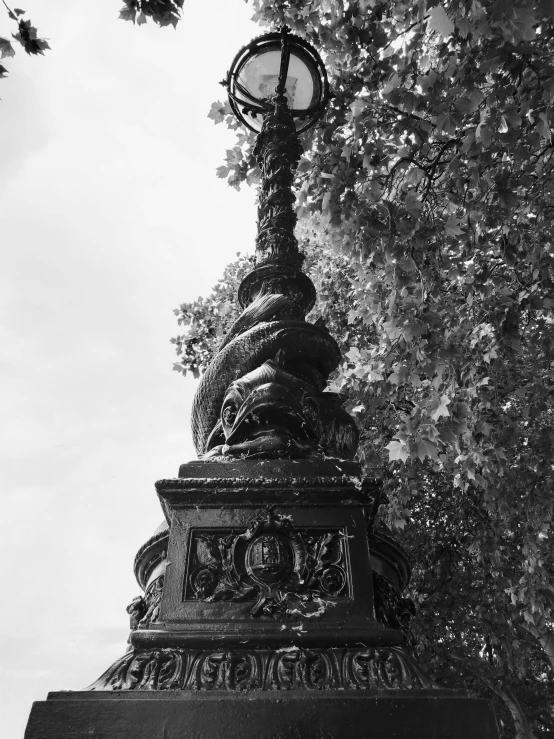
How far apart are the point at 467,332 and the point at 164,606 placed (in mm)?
4995

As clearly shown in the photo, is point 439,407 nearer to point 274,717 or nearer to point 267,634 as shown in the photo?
point 267,634

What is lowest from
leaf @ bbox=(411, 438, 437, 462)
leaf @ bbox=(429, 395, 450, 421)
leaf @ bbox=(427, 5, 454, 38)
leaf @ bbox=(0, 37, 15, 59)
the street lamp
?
leaf @ bbox=(411, 438, 437, 462)

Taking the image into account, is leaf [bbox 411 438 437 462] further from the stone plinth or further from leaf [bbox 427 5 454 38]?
the stone plinth

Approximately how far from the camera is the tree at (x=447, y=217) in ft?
14.1

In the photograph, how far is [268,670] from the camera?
5.31 feet

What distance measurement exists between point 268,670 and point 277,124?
3074 millimetres

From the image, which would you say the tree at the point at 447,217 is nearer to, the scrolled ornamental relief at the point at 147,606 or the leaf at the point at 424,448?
the leaf at the point at 424,448

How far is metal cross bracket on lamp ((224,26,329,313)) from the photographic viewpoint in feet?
10.3

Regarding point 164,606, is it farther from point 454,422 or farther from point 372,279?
point 372,279

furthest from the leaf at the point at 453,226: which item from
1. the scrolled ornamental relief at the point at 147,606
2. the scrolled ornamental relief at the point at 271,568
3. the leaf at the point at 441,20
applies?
the scrolled ornamental relief at the point at 147,606

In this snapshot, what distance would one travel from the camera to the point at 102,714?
4.95ft

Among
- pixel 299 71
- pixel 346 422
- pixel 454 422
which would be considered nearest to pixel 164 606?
pixel 346 422

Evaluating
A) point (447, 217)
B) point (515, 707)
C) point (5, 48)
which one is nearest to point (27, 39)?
point (5, 48)

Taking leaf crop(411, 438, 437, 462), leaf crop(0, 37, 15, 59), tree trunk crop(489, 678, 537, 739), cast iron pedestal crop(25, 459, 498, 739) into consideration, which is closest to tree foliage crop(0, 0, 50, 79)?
leaf crop(0, 37, 15, 59)
